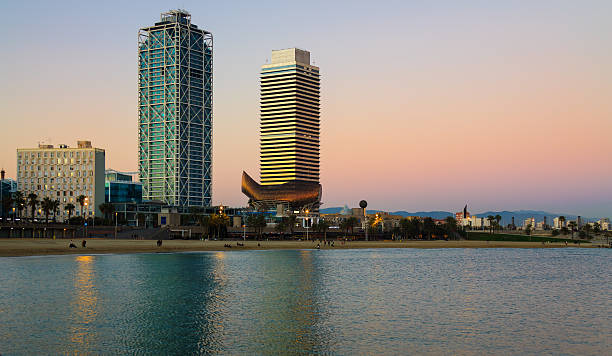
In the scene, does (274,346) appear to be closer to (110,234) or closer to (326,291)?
(326,291)

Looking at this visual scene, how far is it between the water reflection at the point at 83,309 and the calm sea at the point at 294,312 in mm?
99

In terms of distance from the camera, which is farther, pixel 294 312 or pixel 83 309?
pixel 294 312

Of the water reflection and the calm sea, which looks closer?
the calm sea

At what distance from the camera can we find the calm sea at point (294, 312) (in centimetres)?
3878

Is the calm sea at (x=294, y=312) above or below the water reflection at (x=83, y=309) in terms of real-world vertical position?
below

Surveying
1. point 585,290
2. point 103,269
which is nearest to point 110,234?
point 103,269

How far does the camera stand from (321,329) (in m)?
44.3

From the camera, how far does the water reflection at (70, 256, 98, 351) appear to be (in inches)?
1533

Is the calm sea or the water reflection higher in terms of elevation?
the water reflection

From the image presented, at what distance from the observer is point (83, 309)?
166ft

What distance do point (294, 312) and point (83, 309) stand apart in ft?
58.5

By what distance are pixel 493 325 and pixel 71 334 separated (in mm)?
31294

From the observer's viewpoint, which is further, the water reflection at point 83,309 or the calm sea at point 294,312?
the water reflection at point 83,309

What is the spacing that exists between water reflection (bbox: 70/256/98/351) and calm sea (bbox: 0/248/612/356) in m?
0.10
